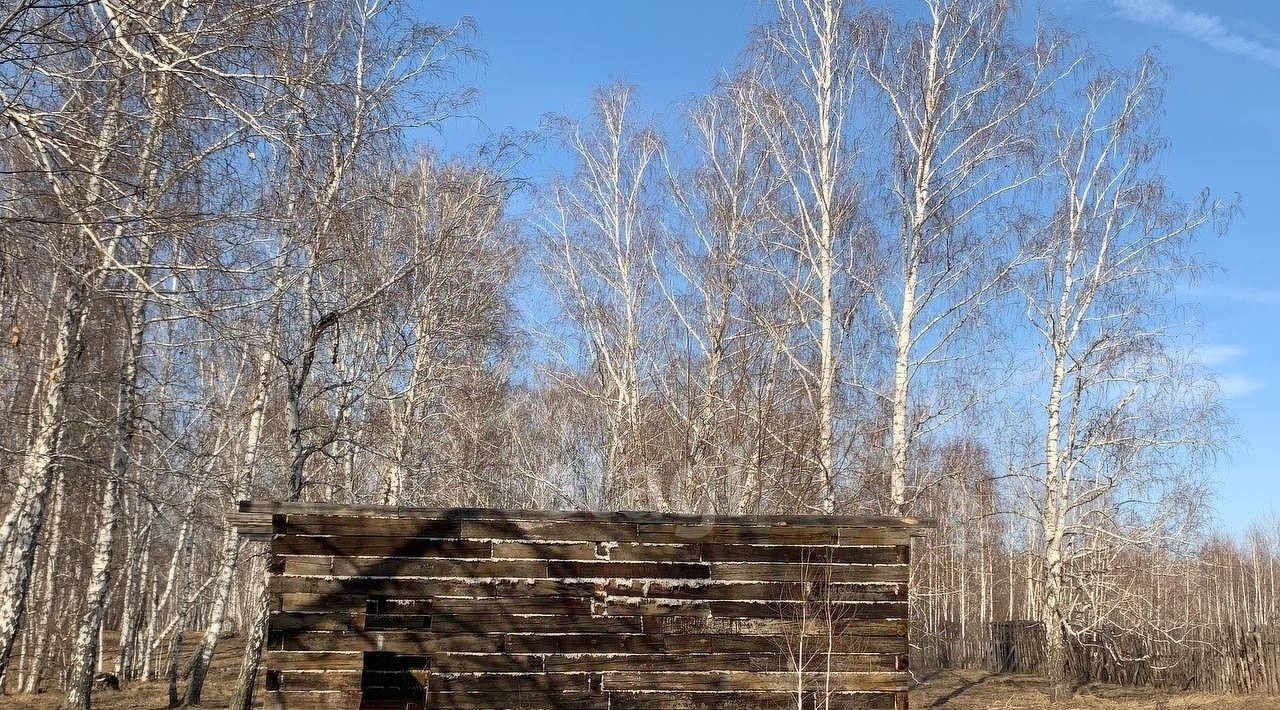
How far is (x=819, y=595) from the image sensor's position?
790 cm

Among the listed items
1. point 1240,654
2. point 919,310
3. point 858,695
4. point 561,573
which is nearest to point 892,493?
point 919,310

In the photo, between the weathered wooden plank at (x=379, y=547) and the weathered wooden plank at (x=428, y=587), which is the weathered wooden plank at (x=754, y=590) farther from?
the weathered wooden plank at (x=379, y=547)

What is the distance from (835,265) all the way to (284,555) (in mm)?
9410

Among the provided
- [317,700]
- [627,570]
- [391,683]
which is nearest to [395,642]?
[391,683]

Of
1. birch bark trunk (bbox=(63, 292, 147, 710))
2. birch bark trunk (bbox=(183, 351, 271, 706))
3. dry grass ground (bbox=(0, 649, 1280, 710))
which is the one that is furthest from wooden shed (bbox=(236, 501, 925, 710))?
dry grass ground (bbox=(0, 649, 1280, 710))

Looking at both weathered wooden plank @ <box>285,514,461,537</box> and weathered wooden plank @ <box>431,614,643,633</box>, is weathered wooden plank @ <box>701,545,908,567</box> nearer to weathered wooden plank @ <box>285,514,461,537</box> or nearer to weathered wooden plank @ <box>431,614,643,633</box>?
weathered wooden plank @ <box>431,614,643,633</box>

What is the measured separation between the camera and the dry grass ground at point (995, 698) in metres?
15.4

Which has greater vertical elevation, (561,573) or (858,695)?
(561,573)

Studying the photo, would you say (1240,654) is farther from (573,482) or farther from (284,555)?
(284,555)

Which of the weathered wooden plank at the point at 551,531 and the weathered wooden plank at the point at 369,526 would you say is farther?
the weathered wooden plank at the point at 551,531

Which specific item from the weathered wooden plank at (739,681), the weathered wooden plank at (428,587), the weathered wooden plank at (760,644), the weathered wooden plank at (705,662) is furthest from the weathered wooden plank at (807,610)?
the weathered wooden plank at (428,587)

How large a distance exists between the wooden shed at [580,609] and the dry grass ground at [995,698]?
8709mm

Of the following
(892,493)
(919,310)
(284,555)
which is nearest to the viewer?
(284,555)

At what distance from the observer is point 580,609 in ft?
25.1
